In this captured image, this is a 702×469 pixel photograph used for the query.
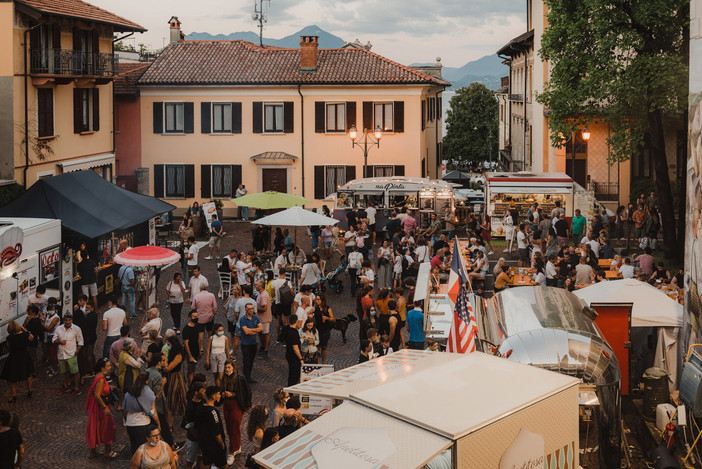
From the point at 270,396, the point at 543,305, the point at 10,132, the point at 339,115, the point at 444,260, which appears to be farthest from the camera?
the point at 339,115

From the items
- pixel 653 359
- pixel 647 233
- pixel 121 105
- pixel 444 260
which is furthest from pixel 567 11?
pixel 121 105

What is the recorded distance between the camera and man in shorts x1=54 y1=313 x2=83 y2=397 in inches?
598

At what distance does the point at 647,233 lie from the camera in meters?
26.2

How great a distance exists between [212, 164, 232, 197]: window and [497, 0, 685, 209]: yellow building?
14.7 meters

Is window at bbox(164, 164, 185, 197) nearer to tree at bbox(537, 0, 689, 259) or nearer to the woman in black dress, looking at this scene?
tree at bbox(537, 0, 689, 259)

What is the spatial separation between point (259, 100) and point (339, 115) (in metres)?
3.87

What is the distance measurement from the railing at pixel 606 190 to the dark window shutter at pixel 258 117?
50.5 ft

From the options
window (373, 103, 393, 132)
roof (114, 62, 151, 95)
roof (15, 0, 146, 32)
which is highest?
roof (15, 0, 146, 32)

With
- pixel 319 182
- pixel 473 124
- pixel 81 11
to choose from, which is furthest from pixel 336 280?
pixel 473 124

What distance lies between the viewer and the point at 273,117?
4081 cm

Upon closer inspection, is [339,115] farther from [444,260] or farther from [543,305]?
[543,305]

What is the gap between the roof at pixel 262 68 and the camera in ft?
132

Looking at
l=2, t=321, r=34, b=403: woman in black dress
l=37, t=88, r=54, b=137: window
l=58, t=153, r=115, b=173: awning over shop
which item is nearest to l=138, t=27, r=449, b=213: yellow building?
l=58, t=153, r=115, b=173: awning over shop

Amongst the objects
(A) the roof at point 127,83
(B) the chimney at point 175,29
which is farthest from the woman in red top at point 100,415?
(B) the chimney at point 175,29
